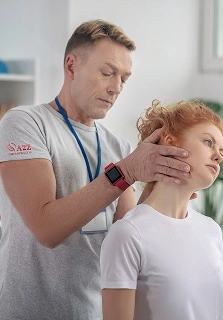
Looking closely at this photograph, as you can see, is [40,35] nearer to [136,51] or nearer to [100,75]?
[136,51]

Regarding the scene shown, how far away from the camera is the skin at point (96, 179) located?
150 cm

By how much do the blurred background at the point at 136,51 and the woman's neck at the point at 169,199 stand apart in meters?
2.45

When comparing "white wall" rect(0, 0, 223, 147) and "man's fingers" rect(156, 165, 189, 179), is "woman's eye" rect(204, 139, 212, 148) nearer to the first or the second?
"man's fingers" rect(156, 165, 189, 179)

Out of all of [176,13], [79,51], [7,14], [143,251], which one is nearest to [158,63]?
[176,13]

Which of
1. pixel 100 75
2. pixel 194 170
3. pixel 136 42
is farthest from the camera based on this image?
pixel 136 42

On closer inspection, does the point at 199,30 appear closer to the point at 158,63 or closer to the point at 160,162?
the point at 158,63

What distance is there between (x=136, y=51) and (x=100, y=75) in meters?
2.35

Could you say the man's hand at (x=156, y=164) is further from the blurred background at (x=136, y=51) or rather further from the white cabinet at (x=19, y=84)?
the white cabinet at (x=19, y=84)

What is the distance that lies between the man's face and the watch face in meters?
0.39

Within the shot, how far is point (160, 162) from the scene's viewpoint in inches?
58.4

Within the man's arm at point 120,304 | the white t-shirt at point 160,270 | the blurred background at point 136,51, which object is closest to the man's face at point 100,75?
the white t-shirt at point 160,270

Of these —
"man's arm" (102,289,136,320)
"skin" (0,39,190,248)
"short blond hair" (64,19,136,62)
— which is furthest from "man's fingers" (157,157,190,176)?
"short blond hair" (64,19,136,62)

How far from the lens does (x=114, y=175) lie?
1.54m

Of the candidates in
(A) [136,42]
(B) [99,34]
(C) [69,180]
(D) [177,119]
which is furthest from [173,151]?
(A) [136,42]
